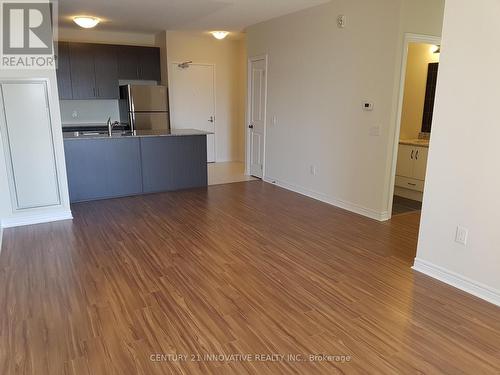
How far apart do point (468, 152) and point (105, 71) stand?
250 inches

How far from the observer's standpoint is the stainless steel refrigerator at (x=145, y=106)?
6.87m

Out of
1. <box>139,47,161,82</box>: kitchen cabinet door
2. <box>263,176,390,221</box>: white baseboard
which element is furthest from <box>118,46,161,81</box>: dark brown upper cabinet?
<box>263,176,390,221</box>: white baseboard

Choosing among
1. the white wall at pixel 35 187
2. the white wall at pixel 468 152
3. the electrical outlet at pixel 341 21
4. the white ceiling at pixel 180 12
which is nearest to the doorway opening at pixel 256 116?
the white ceiling at pixel 180 12

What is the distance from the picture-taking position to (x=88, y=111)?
7.18 metres

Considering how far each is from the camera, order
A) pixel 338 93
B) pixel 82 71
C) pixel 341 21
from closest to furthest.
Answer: pixel 341 21, pixel 338 93, pixel 82 71

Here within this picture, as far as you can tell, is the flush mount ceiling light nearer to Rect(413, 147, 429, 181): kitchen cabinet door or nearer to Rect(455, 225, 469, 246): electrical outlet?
Rect(413, 147, 429, 181): kitchen cabinet door

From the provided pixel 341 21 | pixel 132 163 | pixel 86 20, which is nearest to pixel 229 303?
pixel 132 163

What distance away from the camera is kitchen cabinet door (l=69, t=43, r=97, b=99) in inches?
261

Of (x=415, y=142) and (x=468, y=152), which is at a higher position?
(x=468, y=152)

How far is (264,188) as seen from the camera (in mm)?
5973

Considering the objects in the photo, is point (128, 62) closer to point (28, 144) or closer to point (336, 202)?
point (28, 144)

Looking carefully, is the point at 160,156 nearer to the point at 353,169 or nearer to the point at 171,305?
the point at 353,169

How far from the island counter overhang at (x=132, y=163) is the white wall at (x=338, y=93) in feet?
4.68

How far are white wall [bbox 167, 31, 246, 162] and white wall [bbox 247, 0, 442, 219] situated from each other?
6.08ft
